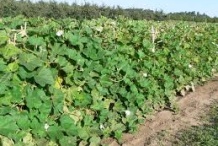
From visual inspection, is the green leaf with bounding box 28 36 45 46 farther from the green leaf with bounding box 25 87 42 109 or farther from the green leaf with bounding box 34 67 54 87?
the green leaf with bounding box 25 87 42 109

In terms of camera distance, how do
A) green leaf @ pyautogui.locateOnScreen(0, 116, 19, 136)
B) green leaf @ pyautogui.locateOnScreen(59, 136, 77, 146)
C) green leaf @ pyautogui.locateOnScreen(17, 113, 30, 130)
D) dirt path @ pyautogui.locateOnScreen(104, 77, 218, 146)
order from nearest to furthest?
green leaf @ pyautogui.locateOnScreen(0, 116, 19, 136)
green leaf @ pyautogui.locateOnScreen(17, 113, 30, 130)
green leaf @ pyautogui.locateOnScreen(59, 136, 77, 146)
dirt path @ pyautogui.locateOnScreen(104, 77, 218, 146)

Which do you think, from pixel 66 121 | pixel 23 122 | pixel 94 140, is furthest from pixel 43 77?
pixel 94 140

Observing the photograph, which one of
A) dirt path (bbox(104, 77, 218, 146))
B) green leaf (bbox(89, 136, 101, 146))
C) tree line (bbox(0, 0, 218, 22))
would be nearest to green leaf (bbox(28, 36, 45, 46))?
green leaf (bbox(89, 136, 101, 146))

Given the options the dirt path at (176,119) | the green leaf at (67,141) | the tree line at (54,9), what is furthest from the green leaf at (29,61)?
the tree line at (54,9)

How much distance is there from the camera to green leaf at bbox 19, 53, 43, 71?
14.1 ft

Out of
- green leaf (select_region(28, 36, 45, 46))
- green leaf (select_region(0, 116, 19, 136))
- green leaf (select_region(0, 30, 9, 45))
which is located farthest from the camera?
green leaf (select_region(28, 36, 45, 46))

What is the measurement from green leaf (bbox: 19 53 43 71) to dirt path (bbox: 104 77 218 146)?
2.23m

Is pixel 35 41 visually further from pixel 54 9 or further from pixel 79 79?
pixel 54 9

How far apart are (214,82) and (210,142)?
5.95 metres

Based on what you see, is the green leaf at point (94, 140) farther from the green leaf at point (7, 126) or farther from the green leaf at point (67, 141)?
the green leaf at point (7, 126)

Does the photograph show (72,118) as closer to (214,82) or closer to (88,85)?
(88,85)

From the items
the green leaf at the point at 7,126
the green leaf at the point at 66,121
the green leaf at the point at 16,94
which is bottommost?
the green leaf at the point at 66,121

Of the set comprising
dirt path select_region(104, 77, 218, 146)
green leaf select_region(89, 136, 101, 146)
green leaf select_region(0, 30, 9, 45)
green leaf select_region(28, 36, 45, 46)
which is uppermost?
green leaf select_region(0, 30, 9, 45)

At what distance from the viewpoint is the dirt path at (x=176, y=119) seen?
6664 mm
